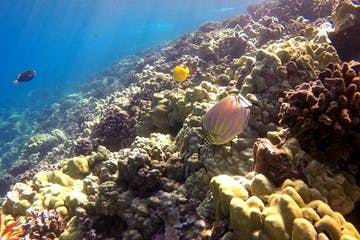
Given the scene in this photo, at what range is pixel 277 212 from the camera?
9.04ft

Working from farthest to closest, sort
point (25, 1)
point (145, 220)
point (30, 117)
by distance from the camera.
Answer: point (25, 1) < point (30, 117) < point (145, 220)

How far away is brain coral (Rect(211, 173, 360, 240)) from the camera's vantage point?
2613 mm

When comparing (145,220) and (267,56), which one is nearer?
(145,220)

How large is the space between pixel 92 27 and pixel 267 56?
140471 mm

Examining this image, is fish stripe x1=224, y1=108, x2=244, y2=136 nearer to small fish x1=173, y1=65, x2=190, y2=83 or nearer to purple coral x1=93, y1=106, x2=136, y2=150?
small fish x1=173, y1=65, x2=190, y2=83

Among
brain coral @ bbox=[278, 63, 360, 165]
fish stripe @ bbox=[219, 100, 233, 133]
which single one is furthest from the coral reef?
brain coral @ bbox=[278, 63, 360, 165]

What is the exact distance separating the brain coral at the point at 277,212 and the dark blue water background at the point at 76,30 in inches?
1334

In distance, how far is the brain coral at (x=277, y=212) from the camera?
103 inches

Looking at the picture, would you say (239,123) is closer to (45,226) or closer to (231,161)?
(231,161)

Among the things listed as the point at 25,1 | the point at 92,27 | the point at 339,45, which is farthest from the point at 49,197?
the point at 92,27

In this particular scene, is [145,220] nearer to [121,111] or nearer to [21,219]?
[21,219]

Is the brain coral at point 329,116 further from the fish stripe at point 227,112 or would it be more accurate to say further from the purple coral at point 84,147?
the purple coral at point 84,147

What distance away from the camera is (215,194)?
10.8 feet

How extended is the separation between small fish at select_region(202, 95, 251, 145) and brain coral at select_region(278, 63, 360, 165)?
2.62ft
